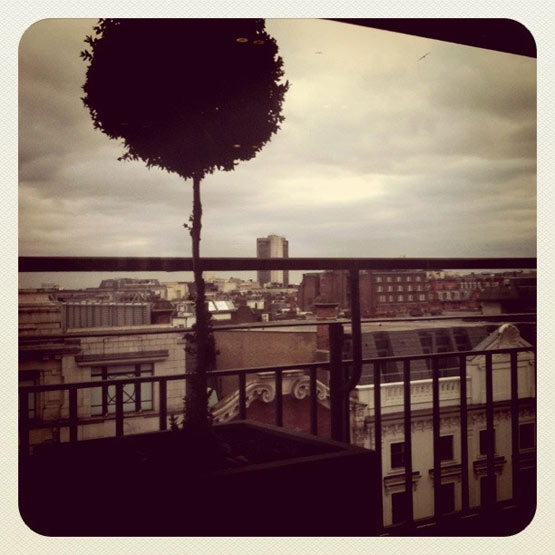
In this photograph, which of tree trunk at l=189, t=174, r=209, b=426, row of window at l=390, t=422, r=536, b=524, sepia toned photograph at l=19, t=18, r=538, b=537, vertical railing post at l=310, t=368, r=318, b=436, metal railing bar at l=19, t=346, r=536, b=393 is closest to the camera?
sepia toned photograph at l=19, t=18, r=538, b=537

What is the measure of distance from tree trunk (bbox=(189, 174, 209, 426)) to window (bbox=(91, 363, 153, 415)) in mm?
472

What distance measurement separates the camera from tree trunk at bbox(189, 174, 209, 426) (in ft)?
3.96

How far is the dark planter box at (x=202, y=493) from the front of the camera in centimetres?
90

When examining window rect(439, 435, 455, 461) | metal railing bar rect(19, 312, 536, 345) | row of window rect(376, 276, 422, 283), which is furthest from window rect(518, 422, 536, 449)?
row of window rect(376, 276, 422, 283)

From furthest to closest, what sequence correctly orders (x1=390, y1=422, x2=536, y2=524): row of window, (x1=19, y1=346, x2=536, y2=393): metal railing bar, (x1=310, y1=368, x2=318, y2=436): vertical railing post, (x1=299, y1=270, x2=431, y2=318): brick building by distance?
(x1=390, y1=422, x2=536, y2=524): row of window, (x1=310, y1=368, x2=318, y2=436): vertical railing post, (x1=299, y1=270, x2=431, y2=318): brick building, (x1=19, y1=346, x2=536, y2=393): metal railing bar

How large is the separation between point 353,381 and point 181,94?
77 cm

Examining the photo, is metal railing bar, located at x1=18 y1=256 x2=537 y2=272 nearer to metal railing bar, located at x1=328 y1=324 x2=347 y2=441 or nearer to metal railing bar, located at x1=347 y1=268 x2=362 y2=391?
metal railing bar, located at x1=347 y1=268 x2=362 y2=391

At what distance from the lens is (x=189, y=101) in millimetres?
1346

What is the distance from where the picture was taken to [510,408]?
2.10m

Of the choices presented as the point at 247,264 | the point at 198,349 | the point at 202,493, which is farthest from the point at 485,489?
the point at 202,493

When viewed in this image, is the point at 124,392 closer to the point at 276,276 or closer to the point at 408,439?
the point at 276,276

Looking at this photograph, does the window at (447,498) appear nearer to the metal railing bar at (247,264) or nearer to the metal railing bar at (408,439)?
the metal railing bar at (408,439)

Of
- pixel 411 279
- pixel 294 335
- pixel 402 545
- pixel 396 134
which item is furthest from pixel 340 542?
pixel 396 134
